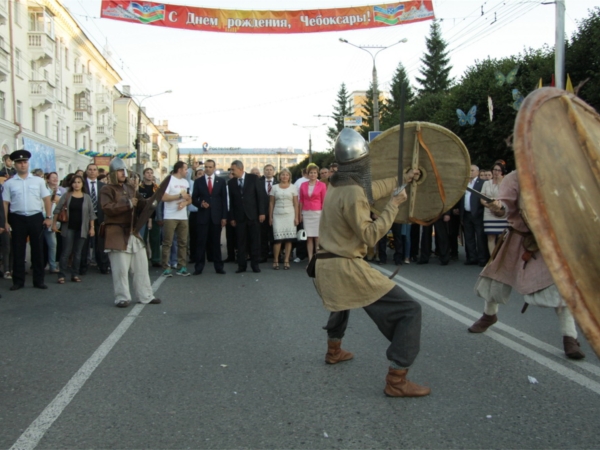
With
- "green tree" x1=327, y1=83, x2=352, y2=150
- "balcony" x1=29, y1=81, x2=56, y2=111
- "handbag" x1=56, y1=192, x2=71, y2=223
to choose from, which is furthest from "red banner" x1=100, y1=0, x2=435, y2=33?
"green tree" x1=327, y1=83, x2=352, y2=150

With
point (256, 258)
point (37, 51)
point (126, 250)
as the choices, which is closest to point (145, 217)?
point (126, 250)

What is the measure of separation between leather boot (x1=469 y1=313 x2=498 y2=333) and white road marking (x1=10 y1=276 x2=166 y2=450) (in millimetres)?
3467

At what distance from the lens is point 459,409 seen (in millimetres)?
3984

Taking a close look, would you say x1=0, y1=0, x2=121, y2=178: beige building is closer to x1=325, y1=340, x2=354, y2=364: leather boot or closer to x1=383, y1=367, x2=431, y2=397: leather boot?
x1=325, y1=340, x2=354, y2=364: leather boot

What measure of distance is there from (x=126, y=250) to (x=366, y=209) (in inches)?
177

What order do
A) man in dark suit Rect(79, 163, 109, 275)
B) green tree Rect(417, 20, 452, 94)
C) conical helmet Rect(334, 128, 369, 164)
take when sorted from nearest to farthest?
1. conical helmet Rect(334, 128, 369, 164)
2. man in dark suit Rect(79, 163, 109, 275)
3. green tree Rect(417, 20, 452, 94)

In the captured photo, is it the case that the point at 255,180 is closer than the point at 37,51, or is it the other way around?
the point at 255,180

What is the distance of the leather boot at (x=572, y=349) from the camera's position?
503 centimetres

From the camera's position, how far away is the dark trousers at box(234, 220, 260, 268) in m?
11.4

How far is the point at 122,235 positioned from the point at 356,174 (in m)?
4.41

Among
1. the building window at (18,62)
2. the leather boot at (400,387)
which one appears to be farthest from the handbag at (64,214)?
the building window at (18,62)

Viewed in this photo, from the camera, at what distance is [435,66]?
236 ft

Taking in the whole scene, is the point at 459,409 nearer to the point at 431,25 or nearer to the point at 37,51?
the point at 37,51

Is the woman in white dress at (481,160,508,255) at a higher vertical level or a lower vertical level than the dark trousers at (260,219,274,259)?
higher
